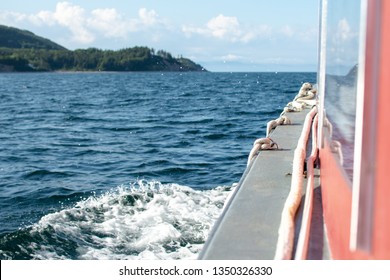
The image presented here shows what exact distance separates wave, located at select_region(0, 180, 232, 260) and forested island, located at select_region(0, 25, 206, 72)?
409 feet

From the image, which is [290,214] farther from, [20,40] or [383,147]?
[20,40]

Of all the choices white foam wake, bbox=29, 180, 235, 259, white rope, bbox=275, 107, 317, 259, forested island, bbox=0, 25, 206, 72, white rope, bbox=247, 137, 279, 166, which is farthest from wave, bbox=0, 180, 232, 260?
forested island, bbox=0, 25, 206, 72

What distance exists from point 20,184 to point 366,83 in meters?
8.31

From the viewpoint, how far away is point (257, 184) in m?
3.60

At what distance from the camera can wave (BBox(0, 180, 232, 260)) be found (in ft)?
17.3

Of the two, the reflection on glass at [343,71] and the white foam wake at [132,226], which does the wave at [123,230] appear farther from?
the reflection on glass at [343,71]

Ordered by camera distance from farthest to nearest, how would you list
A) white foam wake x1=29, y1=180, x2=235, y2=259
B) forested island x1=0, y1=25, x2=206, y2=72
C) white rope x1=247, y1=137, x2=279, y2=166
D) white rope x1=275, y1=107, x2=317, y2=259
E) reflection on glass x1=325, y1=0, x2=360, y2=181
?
1. forested island x1=0, y1=25, x2=206, y2=72
2. white foam wake x1=29, y1=180, x2=235, y2=259
3. white rope x1=247, y1=137, x2=279, y2=166
4. white rope x1=275, y1=107, x2=317, y2=259
5. reflection on glass x1=325, y1=0, x2=360, y2=181

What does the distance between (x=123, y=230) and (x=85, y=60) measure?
140353 mm

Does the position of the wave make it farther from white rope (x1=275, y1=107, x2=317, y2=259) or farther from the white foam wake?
white rope (x1=275, y1=107, x2=317, y2=259)

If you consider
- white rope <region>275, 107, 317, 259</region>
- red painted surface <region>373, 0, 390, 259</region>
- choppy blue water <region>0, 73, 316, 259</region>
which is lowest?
choppy blue water <region>0, 73, 316, 259</region>

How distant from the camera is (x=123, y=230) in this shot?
5.78 metres

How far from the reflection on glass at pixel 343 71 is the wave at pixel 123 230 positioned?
105 inches

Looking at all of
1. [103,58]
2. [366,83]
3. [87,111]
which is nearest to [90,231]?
[366,83]
